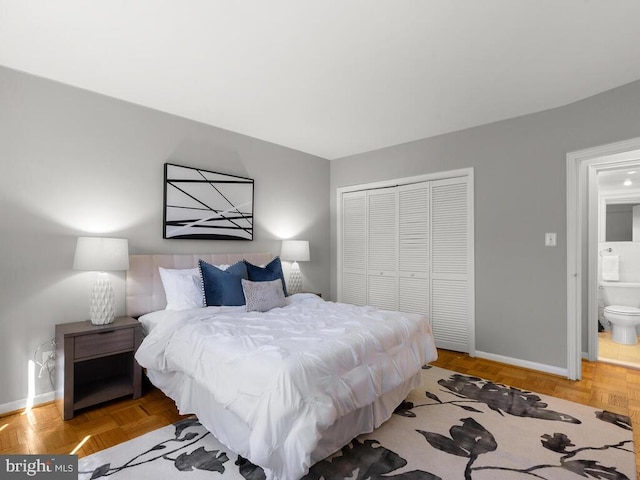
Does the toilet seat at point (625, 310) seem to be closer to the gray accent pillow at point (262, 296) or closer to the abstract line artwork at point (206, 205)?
the gray accent pillow at point (262, 296)

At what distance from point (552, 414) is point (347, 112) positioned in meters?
3.12

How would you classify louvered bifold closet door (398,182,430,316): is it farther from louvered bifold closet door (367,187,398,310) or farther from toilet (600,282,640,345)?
toilet (600,282,640,345)

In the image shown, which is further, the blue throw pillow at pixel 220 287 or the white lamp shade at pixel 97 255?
the blue throw pillow at pixel 220 287

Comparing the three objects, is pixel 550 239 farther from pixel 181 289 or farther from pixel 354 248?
pixel 181 289

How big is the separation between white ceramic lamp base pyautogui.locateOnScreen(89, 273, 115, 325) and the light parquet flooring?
0.68 m

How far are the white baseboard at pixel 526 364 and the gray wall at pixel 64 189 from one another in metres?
3.24

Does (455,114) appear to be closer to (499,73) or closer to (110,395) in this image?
(499,73)

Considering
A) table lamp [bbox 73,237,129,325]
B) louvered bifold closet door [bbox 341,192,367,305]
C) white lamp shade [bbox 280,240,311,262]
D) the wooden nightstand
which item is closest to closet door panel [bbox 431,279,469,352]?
louvered bifold closet door [bbox 341,192,367,305]

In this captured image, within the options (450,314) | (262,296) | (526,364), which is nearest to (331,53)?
(262,296)

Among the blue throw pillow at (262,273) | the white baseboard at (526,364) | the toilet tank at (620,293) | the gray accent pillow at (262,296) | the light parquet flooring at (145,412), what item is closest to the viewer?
the light parquet flooring at (145,412)

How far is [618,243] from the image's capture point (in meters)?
5.16

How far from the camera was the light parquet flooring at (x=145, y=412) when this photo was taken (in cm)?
220

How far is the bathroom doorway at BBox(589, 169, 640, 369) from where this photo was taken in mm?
4688

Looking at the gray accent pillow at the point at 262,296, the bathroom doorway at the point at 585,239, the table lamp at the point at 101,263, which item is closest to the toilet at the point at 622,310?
the bathroom doorway at the point at 585,239
